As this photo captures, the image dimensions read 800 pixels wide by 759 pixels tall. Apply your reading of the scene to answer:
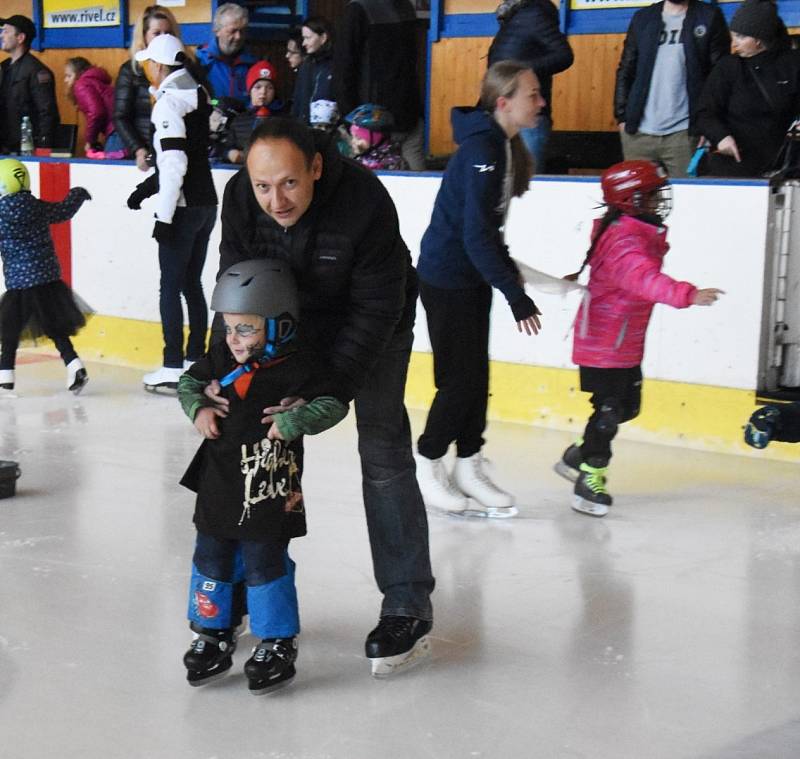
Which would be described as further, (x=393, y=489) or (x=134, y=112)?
(x=134, y=112)

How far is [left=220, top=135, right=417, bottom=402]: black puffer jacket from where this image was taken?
308 centimetres

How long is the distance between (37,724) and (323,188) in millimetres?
1349

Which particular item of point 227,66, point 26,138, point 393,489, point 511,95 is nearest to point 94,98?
point 26,138

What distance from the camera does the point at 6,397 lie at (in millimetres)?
6855

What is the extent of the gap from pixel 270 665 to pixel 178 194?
3969 millimetres

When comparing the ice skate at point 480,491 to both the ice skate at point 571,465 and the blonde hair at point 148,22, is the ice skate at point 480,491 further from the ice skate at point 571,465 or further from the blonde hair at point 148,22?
the blonde hair at point 148,22

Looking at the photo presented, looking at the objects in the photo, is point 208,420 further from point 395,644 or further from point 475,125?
point 475,125

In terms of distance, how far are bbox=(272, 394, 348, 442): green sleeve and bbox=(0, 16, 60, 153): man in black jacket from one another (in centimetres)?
731

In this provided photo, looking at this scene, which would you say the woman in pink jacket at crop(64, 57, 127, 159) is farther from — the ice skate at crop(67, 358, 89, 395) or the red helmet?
the red helmet

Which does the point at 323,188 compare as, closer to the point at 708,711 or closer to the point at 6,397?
the point at 708,711

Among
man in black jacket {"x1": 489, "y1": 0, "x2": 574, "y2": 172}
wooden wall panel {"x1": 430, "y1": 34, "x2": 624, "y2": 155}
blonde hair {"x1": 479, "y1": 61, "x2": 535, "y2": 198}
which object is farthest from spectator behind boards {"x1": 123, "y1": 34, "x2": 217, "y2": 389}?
wooden wall panel {"x1": 430, "y1": 34, "x2": 624, "y2": 155}

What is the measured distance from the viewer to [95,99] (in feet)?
34.6

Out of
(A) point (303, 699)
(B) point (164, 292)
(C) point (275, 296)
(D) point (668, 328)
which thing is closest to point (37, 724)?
(A) point (303, 699)

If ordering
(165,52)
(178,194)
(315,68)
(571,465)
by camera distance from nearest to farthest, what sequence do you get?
(571,465)
(165,52)
(178,194)
(315,68)
